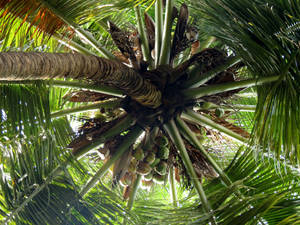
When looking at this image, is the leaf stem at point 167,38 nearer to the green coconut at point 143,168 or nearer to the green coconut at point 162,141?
the green coconut at point 162,141

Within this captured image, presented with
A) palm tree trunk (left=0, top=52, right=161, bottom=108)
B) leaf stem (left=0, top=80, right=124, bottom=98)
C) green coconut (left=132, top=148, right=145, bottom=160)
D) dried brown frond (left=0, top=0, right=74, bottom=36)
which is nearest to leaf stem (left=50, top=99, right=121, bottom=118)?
leaf stem (left=0, top=80, right=124, bottom=98)

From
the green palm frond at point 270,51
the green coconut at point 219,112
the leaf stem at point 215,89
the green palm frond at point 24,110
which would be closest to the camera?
the green palm frond at point 270,51

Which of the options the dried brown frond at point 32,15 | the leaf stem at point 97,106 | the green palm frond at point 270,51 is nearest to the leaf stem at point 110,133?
the leaf stem at point 97,106

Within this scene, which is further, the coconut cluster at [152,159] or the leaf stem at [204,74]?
the coconut cluster at [152,159]

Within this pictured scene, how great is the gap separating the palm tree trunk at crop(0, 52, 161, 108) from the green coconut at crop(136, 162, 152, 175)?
484 millimetres

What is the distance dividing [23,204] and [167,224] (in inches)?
30.8

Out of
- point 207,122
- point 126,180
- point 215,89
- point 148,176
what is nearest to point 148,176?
point 148,176

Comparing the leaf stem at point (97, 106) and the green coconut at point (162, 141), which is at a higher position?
the leaf stem at point (97, 106)

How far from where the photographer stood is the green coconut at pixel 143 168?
3012 millimetres

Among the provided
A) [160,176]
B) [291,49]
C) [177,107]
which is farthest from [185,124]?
[291,49]

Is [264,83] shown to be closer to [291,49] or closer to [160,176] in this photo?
[291,49]

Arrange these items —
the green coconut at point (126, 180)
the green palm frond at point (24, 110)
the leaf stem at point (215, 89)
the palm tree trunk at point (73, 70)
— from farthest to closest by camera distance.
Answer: the green coconut at point (126, 180), the leaf stem at point (215, 89), the green palm frond at point (24, 110), the palm tree trunk at point (73, 70)

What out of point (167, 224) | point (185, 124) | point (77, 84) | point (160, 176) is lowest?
point (167, 224)

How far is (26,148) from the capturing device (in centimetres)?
237
